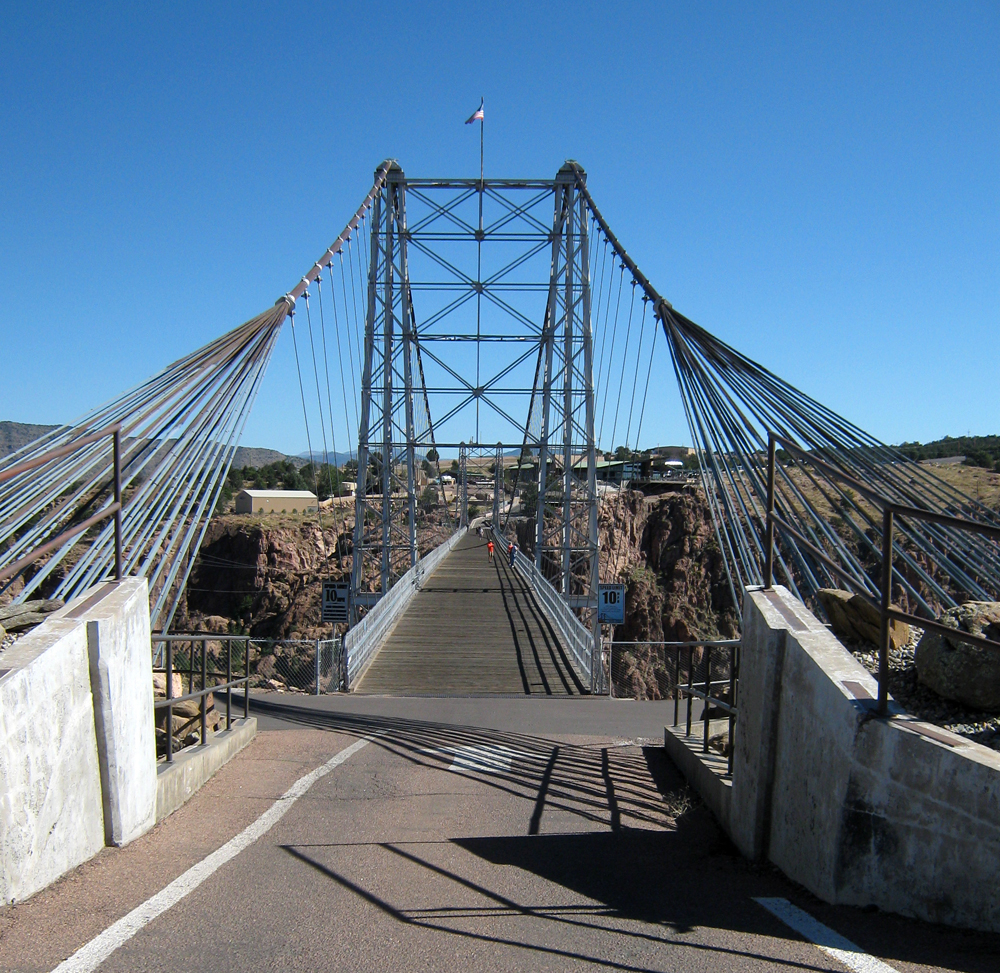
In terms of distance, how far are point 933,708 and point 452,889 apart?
2286 mm

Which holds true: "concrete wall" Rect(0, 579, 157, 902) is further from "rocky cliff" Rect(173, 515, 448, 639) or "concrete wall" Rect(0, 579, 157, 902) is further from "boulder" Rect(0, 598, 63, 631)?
"rocky cliff" Rect(173, 515, 448, 639)

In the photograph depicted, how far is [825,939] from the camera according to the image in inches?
130

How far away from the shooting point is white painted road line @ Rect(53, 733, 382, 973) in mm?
3123

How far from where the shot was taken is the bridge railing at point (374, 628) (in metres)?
14.8

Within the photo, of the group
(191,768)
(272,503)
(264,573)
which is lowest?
(264,573)

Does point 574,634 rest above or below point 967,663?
below

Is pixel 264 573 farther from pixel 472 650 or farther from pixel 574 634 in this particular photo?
pixel 574 634

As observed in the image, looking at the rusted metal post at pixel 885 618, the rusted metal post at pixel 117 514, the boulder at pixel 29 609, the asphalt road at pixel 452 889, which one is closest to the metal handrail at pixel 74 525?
the rusted metal post at pixel 117 514

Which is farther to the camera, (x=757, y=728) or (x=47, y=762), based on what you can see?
(x=757, y=728)

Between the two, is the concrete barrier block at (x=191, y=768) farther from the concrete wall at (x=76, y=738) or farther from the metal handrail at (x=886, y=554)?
the metal handrail at (x=886, y=554)

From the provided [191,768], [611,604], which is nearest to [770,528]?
[191,768]

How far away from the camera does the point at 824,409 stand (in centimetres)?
710

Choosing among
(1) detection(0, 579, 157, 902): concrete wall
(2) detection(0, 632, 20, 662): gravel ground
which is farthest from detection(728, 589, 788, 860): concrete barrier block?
(2) detection(0, 632, 20, 662): gravel ground

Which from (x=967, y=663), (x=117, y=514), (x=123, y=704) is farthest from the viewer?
(x=117, y=514)
